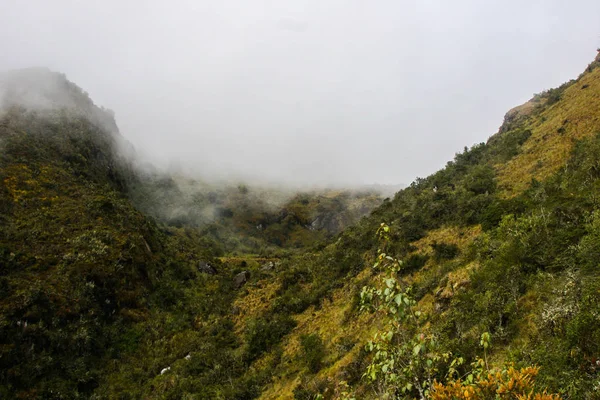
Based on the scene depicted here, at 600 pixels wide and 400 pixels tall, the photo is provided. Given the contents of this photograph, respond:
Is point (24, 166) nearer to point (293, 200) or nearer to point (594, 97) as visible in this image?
point (594, 97)

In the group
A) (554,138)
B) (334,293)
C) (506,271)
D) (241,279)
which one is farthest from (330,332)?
(241,279)

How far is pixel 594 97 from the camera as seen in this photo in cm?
2806

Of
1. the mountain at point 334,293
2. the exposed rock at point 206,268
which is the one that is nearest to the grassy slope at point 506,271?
the mountain at point 334,293

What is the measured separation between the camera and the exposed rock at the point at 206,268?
48562 mm

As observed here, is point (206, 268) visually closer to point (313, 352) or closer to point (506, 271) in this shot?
point (313, 352)

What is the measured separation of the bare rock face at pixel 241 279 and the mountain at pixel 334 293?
3.46ft

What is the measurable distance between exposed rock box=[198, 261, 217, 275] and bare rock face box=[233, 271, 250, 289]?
20.5ft

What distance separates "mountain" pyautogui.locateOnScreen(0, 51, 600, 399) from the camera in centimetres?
607

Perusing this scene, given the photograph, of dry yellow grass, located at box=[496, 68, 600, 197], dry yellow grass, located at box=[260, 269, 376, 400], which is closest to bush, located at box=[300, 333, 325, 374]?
dry yellow grass, located at box=[260, 269, 376, 400]

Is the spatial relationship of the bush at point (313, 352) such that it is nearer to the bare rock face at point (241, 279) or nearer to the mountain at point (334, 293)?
the mountain at point (334, 293)

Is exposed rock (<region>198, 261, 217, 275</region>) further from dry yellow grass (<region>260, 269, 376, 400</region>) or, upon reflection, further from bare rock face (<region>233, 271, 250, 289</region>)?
dry yellow grass (<region>260, 269, 376, 400</region>)

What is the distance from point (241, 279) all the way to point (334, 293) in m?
21.4

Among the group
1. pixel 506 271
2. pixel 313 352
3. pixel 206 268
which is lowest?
pixel 206 268

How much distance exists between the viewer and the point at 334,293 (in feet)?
81.8
